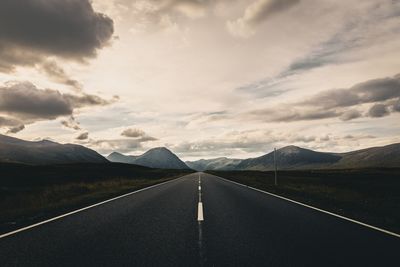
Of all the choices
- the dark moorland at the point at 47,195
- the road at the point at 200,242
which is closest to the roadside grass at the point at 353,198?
the road at the point at 200,242

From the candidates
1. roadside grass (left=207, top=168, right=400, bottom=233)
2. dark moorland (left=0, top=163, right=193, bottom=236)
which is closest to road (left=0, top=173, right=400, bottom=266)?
roadside grass (left=207, top=168, right=400, bottom=233)

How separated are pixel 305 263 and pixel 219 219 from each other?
4.37 metres

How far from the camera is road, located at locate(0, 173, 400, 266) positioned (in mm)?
4973

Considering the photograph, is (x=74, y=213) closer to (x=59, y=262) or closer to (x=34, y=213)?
(x=34, y=213)

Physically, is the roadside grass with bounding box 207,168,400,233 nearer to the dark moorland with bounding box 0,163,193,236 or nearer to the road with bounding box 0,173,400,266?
the road with bounding box 0,173,400,266

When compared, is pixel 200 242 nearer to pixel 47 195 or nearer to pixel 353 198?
pixel 353 198

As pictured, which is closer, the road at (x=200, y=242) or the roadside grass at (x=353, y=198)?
the road at (x=200, y=242)

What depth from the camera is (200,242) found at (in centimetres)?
620

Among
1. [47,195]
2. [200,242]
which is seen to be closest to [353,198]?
[200,242]

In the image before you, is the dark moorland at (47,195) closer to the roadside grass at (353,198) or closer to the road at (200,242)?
the road at (200,242)

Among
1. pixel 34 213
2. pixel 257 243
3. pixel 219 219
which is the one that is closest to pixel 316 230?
pixel 257 243

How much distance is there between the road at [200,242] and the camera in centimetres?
497

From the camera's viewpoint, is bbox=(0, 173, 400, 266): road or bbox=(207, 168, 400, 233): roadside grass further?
bbox=(207, 168, 400, 233): roadside grass

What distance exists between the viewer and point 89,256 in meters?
5.20
